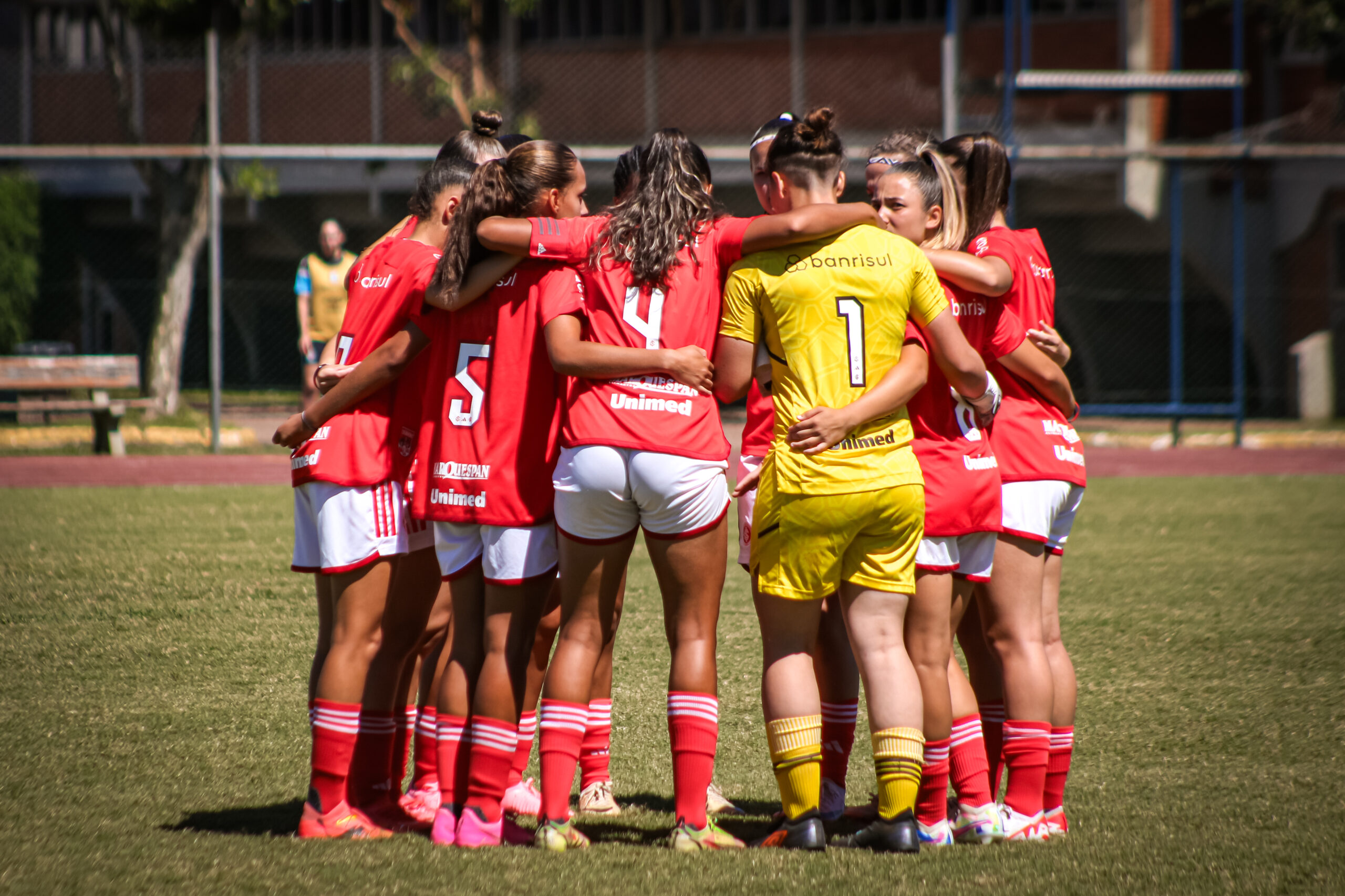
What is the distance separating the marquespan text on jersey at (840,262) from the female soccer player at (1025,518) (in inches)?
10.8

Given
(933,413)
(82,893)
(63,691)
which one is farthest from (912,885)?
(63,691)

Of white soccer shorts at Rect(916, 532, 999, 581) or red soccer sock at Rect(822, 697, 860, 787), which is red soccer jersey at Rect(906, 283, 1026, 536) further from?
red soccer sock at Rect(822, 697, 860, 787)

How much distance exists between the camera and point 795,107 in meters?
22.2

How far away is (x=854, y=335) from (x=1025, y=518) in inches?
32.7

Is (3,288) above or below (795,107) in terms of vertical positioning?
below

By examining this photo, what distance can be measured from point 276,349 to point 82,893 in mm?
22558

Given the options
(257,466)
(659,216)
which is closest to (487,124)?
(659,216)

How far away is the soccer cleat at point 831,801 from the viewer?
161 inches

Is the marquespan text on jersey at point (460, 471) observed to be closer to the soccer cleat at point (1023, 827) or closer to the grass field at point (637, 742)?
the grass field at point (637, 742)

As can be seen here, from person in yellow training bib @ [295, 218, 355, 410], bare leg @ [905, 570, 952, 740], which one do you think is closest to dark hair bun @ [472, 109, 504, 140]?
bare leg @ [905, 570, 952, 740]

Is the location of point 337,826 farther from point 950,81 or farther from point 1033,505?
point 950,81

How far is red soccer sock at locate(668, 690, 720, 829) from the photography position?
3617 mm

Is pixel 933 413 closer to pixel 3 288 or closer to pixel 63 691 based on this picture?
pixel 63 691

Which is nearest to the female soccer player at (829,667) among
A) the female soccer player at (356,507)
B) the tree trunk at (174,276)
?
the female soccer player at (356,507)
